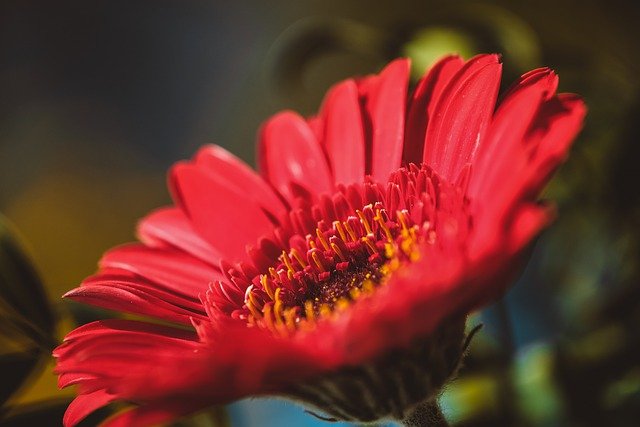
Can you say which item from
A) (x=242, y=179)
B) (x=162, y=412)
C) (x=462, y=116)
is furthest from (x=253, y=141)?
(x=162, y=412)

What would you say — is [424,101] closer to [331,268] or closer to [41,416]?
[331,268]

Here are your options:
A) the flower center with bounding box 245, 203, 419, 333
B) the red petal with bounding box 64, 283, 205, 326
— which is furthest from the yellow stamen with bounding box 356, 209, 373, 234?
the red petal with bounding box 64, 283, 205, 326

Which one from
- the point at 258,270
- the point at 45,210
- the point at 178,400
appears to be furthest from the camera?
the point at 45,210

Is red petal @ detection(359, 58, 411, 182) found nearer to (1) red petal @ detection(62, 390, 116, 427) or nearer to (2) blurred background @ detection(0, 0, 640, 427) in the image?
(2) blurred background @ detection(0, 0, 640, 427)

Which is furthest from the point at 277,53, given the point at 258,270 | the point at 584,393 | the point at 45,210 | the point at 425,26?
the point at 45,210

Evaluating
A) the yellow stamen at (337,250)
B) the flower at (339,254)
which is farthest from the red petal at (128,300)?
the yellow stamen at (337,250)

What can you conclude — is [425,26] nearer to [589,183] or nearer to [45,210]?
[589,183]

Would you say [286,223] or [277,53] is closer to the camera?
[286,223]
